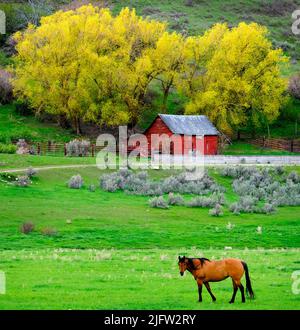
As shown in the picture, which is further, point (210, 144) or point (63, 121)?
point (63, 121)

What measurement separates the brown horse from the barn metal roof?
49.2m

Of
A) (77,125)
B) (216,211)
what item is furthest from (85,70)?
(216,211)

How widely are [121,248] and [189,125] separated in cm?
3804

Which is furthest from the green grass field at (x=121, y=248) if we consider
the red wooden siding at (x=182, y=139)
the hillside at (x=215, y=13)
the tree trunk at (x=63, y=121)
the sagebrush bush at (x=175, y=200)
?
the hillside at (x=215, y=13)

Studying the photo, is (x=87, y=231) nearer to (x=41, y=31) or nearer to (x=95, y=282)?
(x=95, y=282)

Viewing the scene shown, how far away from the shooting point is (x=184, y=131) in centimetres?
6775

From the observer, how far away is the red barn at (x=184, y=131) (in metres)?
67.6

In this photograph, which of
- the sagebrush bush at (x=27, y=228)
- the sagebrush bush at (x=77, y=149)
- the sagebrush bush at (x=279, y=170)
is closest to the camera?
the sagebrush bush at (x=27, y=228)

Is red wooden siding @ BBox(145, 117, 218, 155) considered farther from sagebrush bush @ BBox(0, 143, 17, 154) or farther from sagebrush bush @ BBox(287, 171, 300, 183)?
sagebrush bush @ BBox(287, 171, 300, 183)

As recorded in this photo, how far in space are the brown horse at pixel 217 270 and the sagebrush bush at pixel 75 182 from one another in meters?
28.2

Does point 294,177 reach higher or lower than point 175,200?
lower

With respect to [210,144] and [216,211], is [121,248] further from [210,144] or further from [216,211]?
[210,144]

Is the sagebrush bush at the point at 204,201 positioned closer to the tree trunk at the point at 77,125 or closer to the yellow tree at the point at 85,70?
the yellow tree at the point at 85,70
